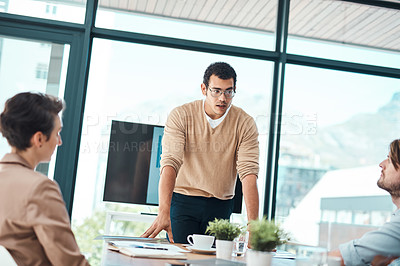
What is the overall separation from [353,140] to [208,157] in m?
2.36

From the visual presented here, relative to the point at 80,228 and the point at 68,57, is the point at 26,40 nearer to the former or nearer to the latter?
the point at 68,57

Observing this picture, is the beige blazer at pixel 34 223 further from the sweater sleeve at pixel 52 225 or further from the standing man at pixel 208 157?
the standing man at pixel 208 157

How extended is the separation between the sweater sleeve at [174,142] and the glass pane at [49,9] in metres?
1.85

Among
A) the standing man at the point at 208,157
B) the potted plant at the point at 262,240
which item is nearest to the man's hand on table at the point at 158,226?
the standing man at the point at 208,157

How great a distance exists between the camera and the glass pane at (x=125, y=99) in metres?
3.97

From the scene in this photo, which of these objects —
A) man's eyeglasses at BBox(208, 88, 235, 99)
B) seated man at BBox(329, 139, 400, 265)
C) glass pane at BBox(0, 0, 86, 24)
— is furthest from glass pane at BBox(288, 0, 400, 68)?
seated man at BBox(329, 139, 400, 265)

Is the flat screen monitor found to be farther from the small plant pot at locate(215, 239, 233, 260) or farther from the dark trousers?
the small plant pot at locate(215, 239, 233, 260)

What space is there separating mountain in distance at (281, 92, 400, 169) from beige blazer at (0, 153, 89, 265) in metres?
3.28

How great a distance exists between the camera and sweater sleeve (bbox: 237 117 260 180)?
2.54 m

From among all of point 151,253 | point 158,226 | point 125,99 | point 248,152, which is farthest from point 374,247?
point 125,99

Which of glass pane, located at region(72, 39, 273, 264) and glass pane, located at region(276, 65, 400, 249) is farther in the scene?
glass pane, located at region(276, 65, 400, 249)

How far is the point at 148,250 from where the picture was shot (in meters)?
1.74

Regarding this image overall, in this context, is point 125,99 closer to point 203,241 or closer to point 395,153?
point 203,241

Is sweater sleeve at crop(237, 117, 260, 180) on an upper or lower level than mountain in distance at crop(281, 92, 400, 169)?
lower
